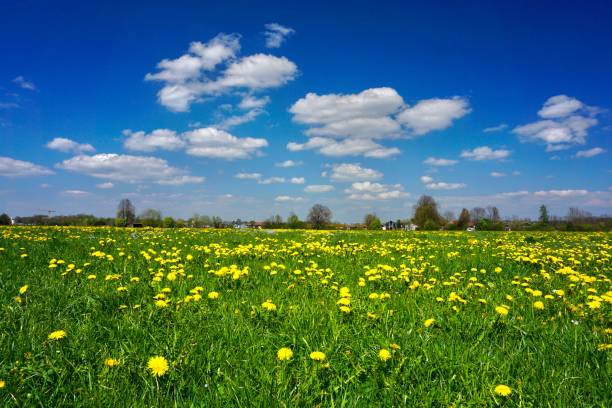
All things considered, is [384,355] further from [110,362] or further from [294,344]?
[110,362]

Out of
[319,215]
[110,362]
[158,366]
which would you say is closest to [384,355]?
[158,366]

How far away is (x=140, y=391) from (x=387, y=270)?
4.68 meters

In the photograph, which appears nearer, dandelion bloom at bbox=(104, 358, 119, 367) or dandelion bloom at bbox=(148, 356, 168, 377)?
dandelion bloom at bbox=(148, 356, 168, 377)

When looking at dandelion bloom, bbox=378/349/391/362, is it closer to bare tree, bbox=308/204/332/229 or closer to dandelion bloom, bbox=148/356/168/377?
dandelion bloom, bbox=148/356/168/377

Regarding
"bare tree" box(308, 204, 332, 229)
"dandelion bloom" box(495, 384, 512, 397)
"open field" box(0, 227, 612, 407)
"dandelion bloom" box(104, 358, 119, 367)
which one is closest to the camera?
"dandelion bloom" box(495, 384, 512, 397)

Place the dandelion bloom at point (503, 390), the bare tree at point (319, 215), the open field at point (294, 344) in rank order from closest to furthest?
the dandelion bloom at point (503, 390)
the open field at point (294, 344)
the bare tree at point (319, 215)

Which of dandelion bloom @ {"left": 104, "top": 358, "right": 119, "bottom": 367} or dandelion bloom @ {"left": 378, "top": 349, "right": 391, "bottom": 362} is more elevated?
dandelion bloom @ {"left": 378, "top": 349, "right": 391, "bottom": 362}

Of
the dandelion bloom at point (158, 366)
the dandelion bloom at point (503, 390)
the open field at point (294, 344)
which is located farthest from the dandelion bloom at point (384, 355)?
the dandelion bloom at point (158, 366)

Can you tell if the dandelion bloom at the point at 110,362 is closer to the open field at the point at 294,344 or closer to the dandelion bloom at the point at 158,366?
the open field at the point at 294,344

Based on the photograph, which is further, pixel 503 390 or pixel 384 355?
pixel 384 355

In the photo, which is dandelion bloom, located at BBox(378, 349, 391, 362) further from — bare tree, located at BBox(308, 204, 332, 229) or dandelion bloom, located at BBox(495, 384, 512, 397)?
bare tree, located at BBox(308, 204, 332, 229)

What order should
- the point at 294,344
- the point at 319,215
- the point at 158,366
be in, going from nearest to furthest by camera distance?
the point at 158,366 → the point at 294,344 → the point at 319,215

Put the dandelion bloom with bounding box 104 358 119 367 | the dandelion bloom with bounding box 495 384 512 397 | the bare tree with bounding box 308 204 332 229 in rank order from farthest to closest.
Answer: the bare tree with bounding box 308 204 332 229
the dandelion bloom with bounding box 104 358 119 367
the dandelion bloom with bounding box 495 384 512 397

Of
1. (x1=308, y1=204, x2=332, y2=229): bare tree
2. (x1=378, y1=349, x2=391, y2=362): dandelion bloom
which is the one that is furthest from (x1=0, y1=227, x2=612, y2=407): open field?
(x1=308, y1=204, x2=332, y2=229): bare tree
